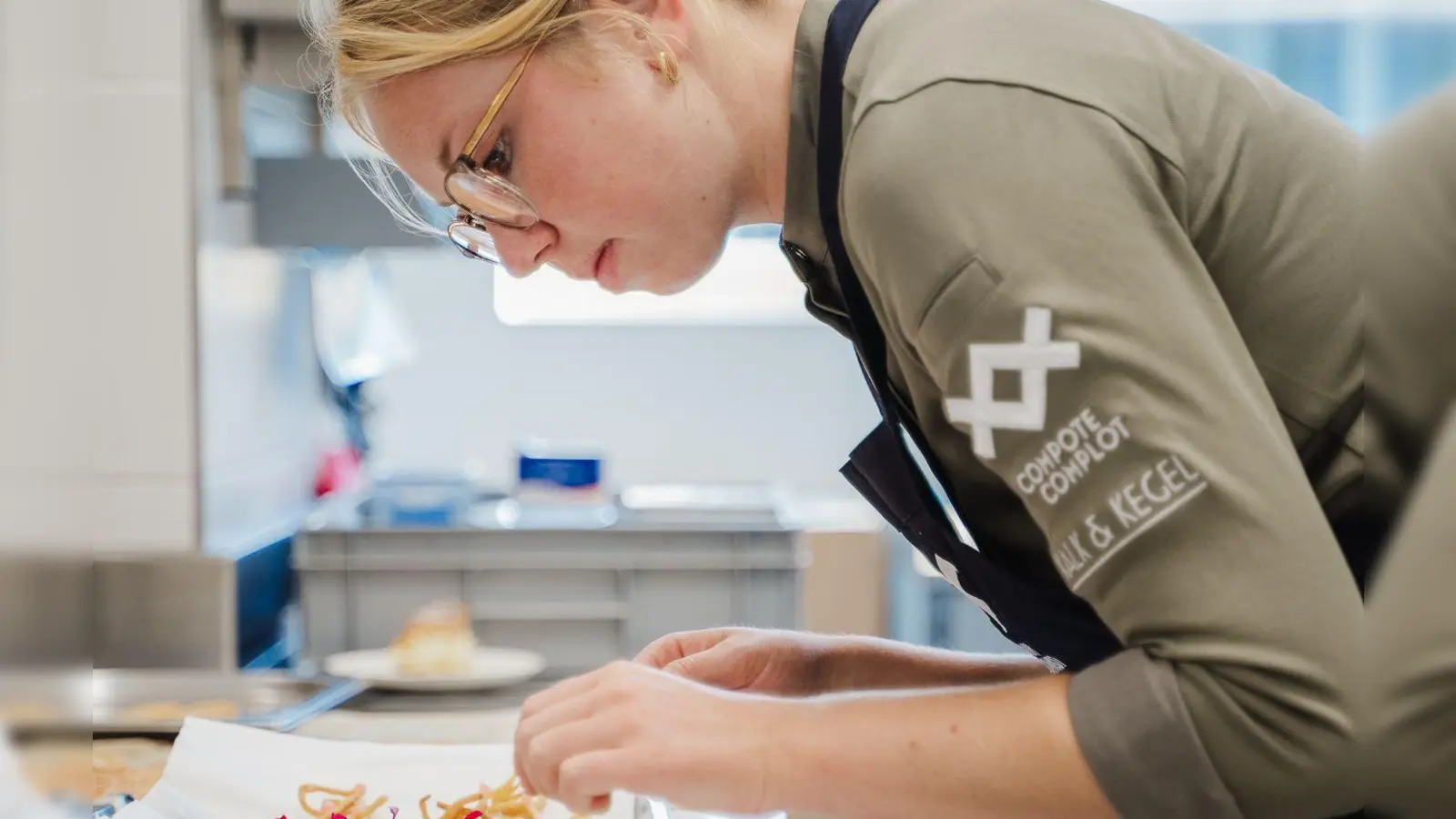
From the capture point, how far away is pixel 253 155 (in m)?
2.26

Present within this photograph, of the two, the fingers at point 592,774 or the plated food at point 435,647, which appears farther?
the plated food at point 435,647

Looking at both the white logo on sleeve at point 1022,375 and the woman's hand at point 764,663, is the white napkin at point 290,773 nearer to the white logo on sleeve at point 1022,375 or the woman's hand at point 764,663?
the woman's hand at point 764,663

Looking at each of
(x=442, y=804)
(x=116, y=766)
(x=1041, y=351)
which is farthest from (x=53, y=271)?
(x=116, y=766)

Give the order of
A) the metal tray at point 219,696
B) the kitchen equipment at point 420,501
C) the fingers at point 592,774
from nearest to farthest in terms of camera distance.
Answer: the fingers at point 592,774
the metal tray at point 219,696
the kitchen equipment at point 420,501

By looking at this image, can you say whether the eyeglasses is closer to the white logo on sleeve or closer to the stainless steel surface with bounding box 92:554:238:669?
the white logo on sleeve

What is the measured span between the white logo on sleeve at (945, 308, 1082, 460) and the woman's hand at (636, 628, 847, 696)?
0.37 m

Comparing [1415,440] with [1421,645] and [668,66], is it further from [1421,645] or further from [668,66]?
[668,66]

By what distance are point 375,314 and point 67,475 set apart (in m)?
2.57

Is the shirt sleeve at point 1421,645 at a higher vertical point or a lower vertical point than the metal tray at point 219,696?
higher

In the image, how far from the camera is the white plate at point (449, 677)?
1.70m

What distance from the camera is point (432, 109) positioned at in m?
0.86

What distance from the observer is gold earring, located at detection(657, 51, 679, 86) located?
83 cm

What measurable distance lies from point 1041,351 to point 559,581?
1524 millimetres

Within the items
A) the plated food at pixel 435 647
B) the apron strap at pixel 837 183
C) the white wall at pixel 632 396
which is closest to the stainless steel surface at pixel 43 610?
the apron strap at pixel 837 183
